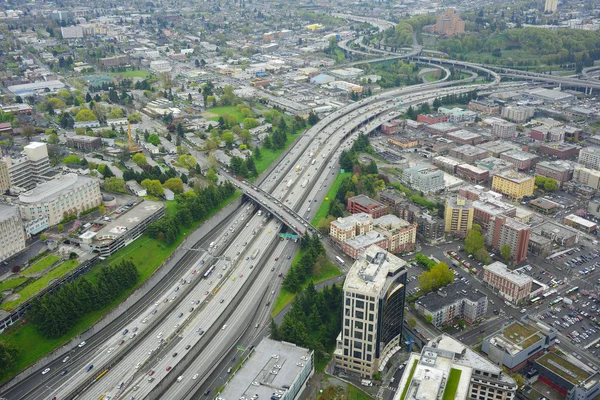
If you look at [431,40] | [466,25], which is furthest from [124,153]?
[466,25]

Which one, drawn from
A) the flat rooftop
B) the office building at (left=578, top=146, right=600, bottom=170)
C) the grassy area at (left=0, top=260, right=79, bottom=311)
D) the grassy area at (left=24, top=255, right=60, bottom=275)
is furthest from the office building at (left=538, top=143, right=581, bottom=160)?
the grassy area at (left=24, top=255, right=60, bottom=275)

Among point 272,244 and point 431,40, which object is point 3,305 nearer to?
point 272,244

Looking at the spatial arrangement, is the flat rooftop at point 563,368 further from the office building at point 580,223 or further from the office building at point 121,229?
the office building at point 121,229

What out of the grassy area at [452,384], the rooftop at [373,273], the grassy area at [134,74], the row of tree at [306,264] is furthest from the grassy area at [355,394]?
the grassy area at [134,74]

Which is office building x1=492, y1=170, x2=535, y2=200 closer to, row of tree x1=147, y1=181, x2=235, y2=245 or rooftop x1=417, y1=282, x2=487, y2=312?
rooftop x1=417, y1=282, x2=487, y2=312

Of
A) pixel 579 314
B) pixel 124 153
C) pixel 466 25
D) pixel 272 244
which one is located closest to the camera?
pixel 579 314

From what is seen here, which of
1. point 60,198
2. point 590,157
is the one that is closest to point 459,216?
point 590,157

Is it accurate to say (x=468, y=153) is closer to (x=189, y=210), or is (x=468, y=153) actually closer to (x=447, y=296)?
(x=447, y=296)
